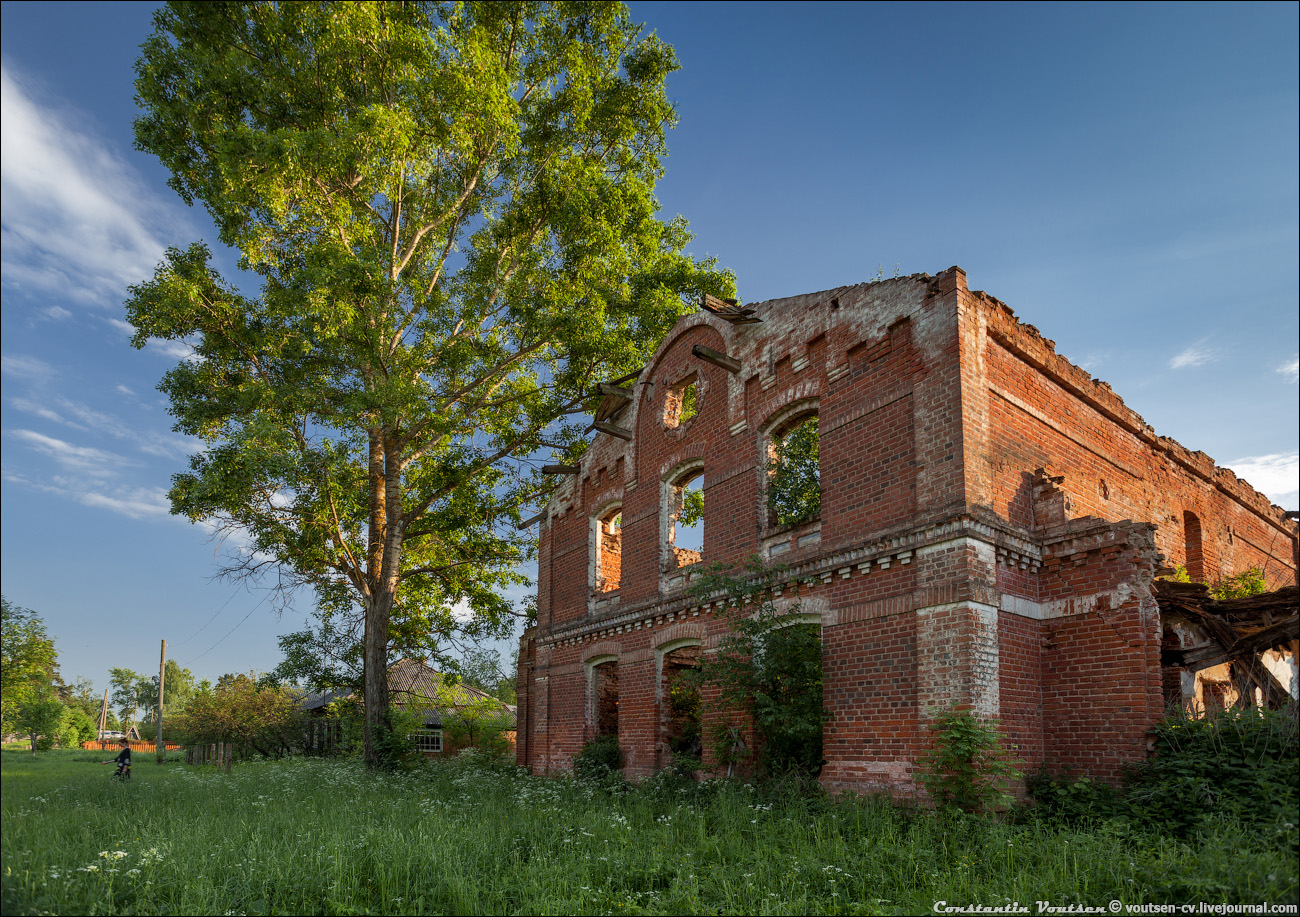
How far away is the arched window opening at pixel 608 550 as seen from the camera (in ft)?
55.4

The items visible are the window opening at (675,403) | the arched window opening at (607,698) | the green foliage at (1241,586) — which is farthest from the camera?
the arched window opening at (607,698)

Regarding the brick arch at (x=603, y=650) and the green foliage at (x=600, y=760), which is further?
the brick arch at (x=603, y=650)

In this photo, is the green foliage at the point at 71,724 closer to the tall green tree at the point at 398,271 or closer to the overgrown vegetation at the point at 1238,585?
the tall green tree at the point at 398,271

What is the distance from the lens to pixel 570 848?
7.93 metres

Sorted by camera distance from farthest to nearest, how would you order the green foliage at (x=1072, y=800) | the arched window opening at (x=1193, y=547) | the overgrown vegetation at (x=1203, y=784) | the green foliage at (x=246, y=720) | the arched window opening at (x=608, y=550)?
the green foliage at (x=246, y=720)
the arched window opening at (x=608, y=550)
the arched window opening at (x=1193, y=547)
the green foliage at (x=1072, y=800)
the overgrown vegetation at (x=1203, y=784)

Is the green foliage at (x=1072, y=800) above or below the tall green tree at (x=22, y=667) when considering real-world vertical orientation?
below

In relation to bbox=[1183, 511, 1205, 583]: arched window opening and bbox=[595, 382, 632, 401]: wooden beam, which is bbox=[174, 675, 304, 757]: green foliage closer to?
bbox=[595, 382, 632, 401]: wooden beam

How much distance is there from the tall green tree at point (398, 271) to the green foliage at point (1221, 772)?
13.2 metres

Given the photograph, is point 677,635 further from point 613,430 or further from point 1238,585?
point 1238,585

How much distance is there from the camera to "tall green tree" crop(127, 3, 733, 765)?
1586 centimetres

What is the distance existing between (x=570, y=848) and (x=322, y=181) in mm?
14627

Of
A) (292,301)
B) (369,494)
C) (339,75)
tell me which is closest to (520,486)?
(369,494)

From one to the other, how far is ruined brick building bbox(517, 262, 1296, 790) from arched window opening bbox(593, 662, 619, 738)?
0.15 metres

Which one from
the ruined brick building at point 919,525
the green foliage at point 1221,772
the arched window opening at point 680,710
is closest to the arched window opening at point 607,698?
the ruined brick building at point 919,525
